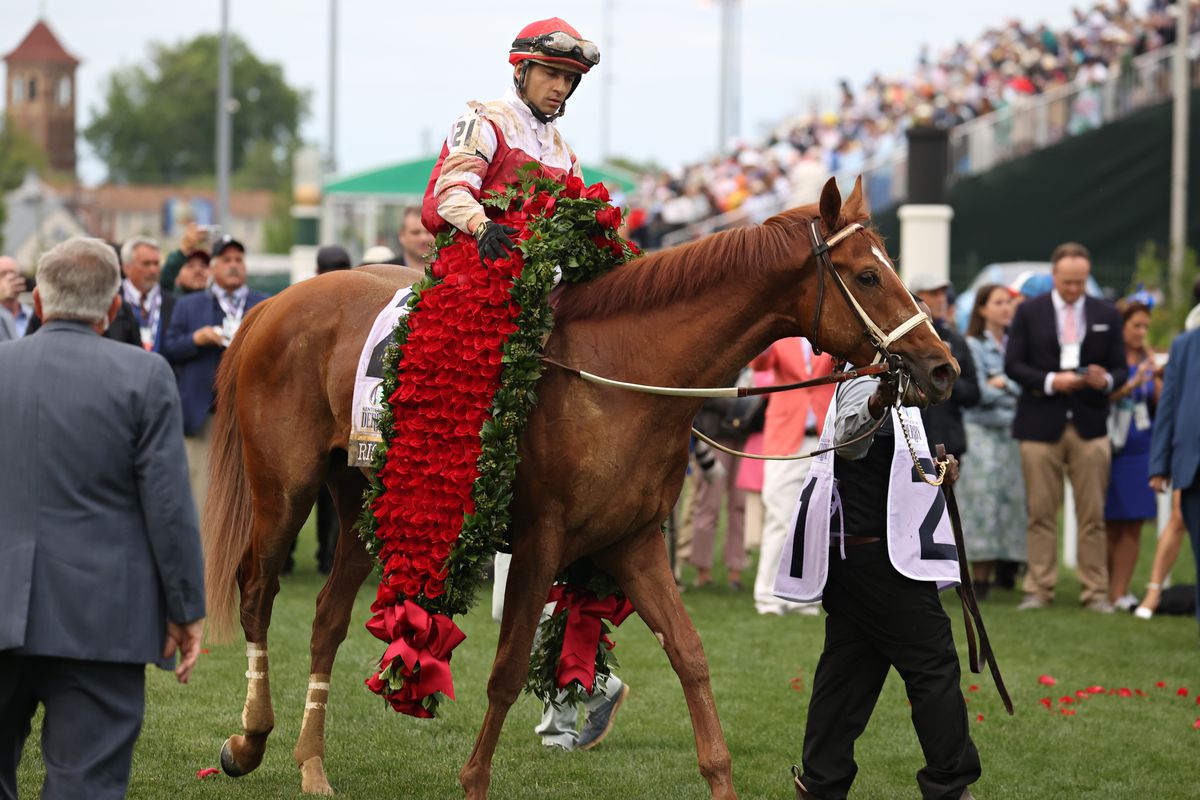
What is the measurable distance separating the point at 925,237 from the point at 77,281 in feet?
36.6

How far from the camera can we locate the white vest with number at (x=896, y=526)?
→ 5012mm

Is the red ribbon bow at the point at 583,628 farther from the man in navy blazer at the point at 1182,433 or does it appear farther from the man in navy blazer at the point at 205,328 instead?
the man in navy blazer at the point at 205,328

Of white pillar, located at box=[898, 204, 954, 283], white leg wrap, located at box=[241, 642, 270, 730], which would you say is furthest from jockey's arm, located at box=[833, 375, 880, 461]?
white pillar, located at box=[898, 204, 954, 283]

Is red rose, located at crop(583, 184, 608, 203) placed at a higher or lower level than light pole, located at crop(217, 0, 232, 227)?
lower

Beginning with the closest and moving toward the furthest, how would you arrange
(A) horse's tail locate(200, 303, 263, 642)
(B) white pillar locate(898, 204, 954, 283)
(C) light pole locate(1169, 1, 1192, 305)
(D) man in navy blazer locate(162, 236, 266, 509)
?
(A) horse's tail locate(200, 303, 263, 642)
(D) man in navy blazer locate(162, 236, 266, 509)
(B) white pillar locate(898, 204, 954, 283)
(C) light pole locate(1169, 1, 1192, 305)

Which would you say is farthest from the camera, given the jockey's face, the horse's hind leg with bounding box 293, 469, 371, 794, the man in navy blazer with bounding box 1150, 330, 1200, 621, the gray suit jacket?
the man in navy blazer with bounding box 1150, 330, 1200, 621

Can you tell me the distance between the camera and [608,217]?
5105mm

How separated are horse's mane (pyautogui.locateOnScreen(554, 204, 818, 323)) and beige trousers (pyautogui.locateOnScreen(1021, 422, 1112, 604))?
578 centimetres

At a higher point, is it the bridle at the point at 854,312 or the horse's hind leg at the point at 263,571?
the bridle at the point at 854,312

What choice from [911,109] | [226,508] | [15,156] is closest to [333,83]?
[911,109]

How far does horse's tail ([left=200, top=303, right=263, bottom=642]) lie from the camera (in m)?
6.23

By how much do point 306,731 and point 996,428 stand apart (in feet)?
21.3

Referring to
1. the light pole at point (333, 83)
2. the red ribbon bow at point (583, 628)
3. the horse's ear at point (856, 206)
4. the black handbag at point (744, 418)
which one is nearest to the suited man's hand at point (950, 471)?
the horse's ear at point (856, 206)

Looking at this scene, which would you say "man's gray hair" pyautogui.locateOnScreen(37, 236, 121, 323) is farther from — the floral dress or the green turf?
the floral dress
